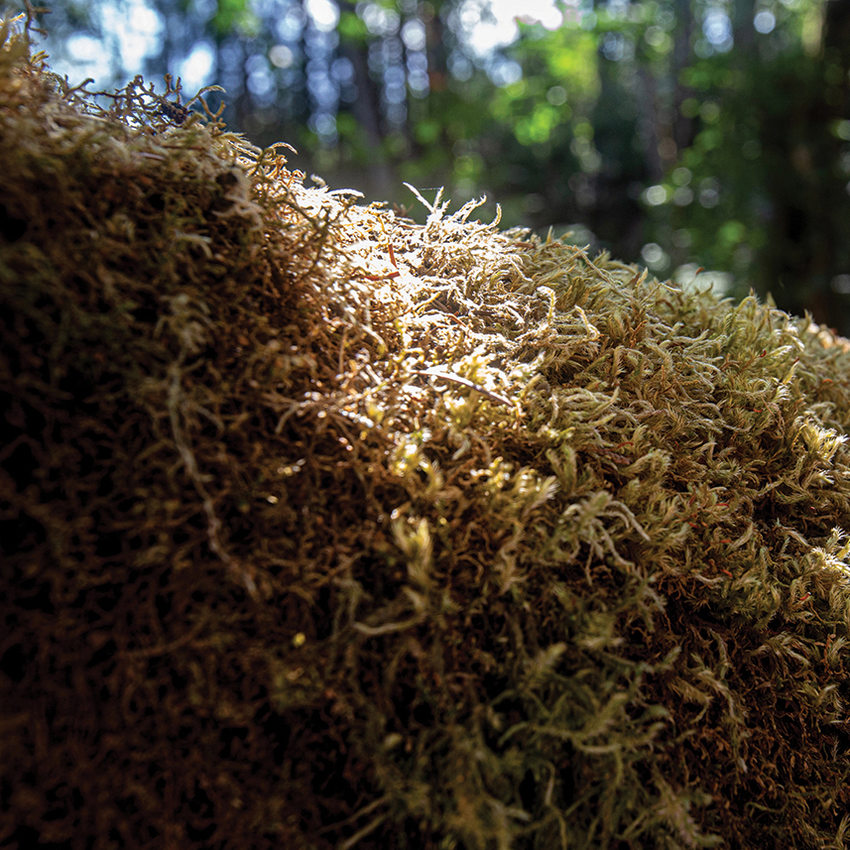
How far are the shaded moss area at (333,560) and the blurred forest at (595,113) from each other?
5.16 ft

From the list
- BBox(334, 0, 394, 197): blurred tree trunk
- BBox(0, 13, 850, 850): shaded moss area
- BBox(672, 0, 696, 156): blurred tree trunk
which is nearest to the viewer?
BBox(0, 13, 850, 850): shaded moss area

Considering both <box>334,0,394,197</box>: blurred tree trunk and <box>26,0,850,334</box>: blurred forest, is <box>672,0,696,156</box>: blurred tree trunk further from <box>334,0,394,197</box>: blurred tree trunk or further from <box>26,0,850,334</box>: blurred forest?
<box>334,0,394,197</box>: blurred tree trunk

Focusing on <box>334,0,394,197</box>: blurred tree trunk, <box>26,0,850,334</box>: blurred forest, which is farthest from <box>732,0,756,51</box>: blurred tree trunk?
<box>334,0,394,197</box>: blurred tree trunk

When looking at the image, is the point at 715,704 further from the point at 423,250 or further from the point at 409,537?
the point at 423,250

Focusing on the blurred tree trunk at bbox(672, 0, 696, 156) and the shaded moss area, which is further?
the blurred tree trunk at bbox(672, 0, 696, 156)

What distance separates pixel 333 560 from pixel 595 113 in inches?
546

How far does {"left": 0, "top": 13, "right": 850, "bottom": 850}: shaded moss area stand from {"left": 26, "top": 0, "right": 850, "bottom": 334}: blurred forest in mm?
1574

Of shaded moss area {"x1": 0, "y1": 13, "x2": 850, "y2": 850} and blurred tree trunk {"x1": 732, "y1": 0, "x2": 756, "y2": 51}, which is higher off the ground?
blurred tree trunk {"x1": 732, "y1": 0, "x2": 756, "y2": 51}

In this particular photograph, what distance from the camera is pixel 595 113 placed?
40.3ft

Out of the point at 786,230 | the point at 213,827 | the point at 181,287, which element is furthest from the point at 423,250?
the point at 786,230

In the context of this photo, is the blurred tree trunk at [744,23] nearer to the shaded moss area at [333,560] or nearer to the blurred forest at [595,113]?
the blurred forest at [595,113]

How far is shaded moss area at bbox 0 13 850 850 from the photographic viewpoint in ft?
1.75

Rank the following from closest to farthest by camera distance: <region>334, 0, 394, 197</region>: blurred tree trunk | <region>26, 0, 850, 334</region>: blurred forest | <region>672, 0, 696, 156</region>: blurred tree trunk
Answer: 1. <region>26, 0, 850, 334</region>: blurred forest
2. <region>672, 0, 696, 156</region>: blurred tree trunk
3. <region>334, 0, 394, 197</region>: blurred tree trunk

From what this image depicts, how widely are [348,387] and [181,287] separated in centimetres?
20
